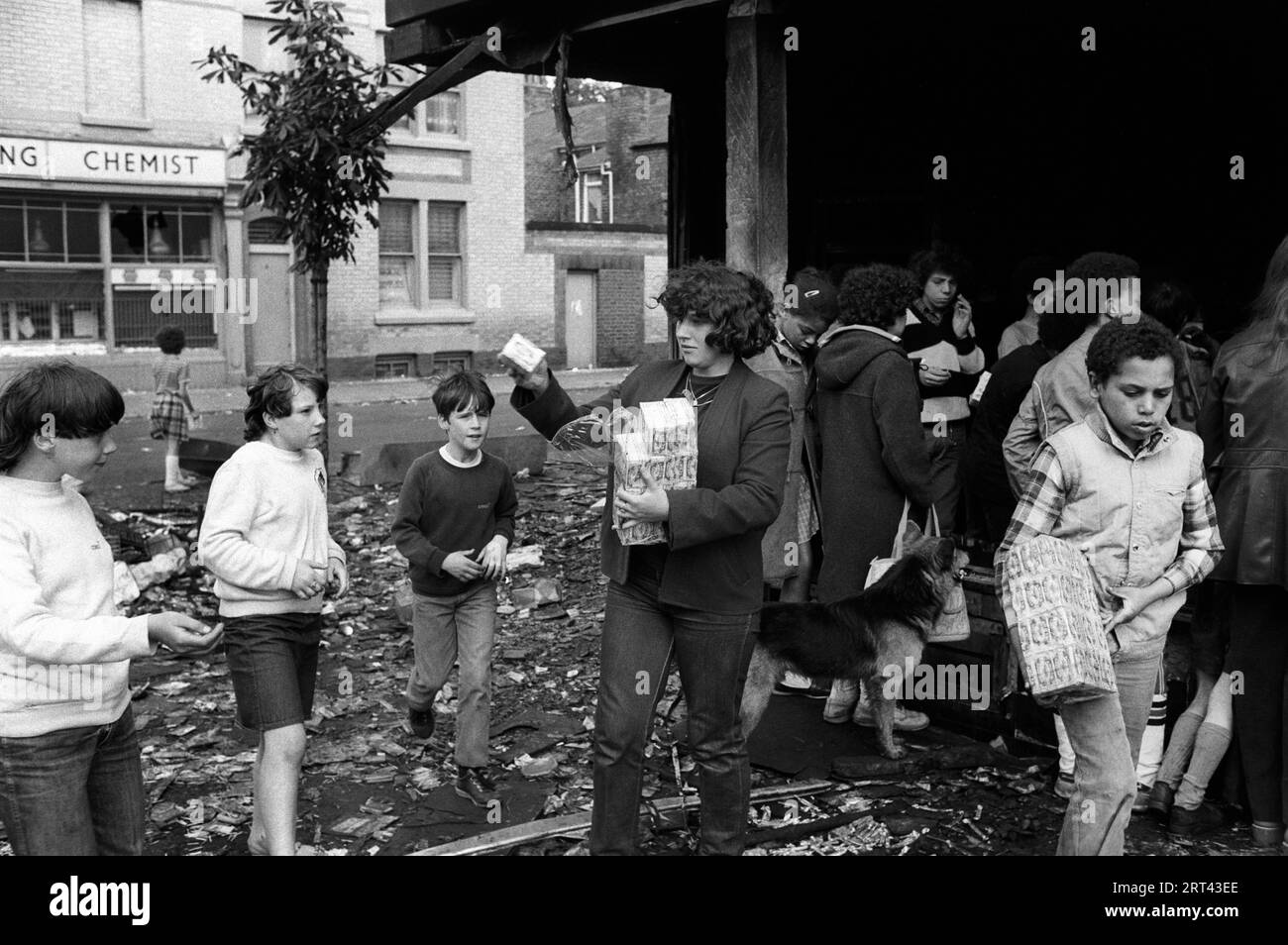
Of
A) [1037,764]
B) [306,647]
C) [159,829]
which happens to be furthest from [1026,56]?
[159,829]

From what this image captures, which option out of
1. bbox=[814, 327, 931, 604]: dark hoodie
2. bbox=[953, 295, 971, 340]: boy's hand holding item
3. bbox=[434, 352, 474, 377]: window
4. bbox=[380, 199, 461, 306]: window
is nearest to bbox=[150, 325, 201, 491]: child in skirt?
bbox=[953, 295, 971, 340]: boy's hand holding item

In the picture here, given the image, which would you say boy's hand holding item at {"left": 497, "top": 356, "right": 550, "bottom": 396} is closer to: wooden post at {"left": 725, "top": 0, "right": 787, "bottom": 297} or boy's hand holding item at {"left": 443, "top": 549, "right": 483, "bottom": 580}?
boy's hand holding item at {"left": 443, "top": 549, "right": 483, "bottom": 580}

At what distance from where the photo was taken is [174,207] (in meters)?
22.0

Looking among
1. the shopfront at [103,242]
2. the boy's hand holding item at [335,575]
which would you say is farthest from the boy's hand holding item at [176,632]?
the shopfront at [103,242]

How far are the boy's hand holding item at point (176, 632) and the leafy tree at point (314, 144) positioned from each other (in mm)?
7496

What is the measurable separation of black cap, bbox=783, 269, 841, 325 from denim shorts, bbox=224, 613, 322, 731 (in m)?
3.26

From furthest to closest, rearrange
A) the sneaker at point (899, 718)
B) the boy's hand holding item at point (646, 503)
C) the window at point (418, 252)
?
the window at point (418, 252), the sneaker at point (899, 718), the boy's hand holding item at point (646, 503)

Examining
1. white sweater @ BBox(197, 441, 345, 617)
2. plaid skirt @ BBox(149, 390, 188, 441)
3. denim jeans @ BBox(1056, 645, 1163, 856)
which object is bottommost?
denim jeans @ BBox(1056, 645, 1163, 856)

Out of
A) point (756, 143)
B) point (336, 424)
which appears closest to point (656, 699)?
point (756, 143)

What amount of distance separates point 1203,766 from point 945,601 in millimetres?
1235

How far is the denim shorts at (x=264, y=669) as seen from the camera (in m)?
4.39

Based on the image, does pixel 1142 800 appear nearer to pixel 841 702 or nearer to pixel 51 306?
pixel 841 702

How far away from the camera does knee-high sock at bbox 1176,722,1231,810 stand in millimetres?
5012

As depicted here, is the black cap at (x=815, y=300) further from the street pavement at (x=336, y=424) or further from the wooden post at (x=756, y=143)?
the street pavement at (x=336, y=424)
